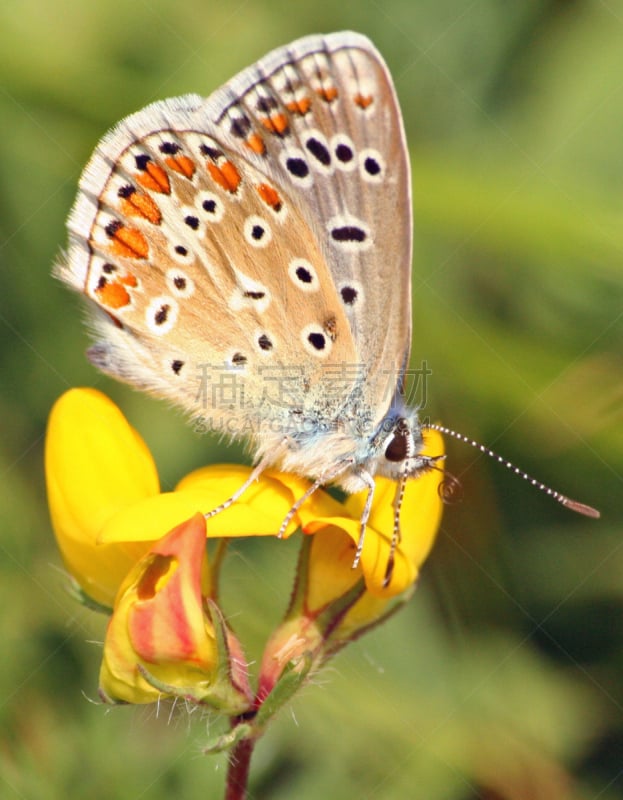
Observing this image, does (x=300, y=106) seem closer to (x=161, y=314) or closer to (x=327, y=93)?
(x=327, y=93)

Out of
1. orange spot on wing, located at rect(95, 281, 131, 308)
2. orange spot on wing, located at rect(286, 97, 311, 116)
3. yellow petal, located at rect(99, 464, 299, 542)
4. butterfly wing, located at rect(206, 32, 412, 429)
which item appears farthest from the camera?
orange spot on wing, located at rect(95, 281, 131, 308)

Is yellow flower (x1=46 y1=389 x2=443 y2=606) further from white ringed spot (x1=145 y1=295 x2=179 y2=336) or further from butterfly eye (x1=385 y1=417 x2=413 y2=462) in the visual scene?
white ringed spot (x1=145 y1=295 x2=179 y2=336)

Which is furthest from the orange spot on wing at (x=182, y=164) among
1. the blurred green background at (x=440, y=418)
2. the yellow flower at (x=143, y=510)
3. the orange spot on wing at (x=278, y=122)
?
the blurred green background at (x=440, y=418)

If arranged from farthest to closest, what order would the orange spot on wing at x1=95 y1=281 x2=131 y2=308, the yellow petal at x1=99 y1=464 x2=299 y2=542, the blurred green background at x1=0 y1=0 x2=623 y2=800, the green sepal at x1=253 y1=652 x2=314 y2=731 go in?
1. the blurred green background at x1=0 y1=0 x2=623 y2=800
2. the orange spot on wing at x1=95 y1=281 x2=131 y2=308
3. the yellow petal at x1=99 y1=464 x2=299 y2=542
4. the green sepal at x1=253 y1=652 x2=314 y2=731

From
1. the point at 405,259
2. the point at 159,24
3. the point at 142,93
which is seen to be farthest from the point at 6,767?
the point at 159,24

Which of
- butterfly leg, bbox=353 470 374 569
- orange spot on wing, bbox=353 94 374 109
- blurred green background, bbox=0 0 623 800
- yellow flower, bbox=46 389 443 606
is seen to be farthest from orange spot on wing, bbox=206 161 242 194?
blurred green background, bbox=0 0 623 800
